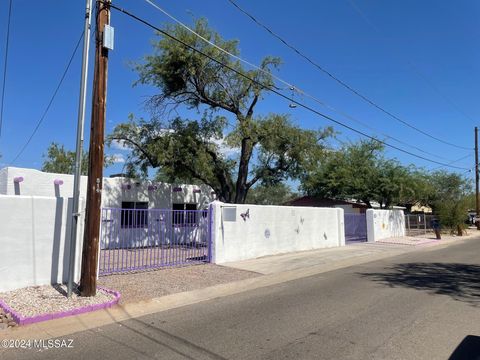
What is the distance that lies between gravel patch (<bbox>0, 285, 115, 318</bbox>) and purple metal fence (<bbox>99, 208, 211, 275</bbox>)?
9.17ft

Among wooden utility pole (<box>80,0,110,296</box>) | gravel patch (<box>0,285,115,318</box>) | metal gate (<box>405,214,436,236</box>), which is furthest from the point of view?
metal gate (<box>405,214,436,236</box>)

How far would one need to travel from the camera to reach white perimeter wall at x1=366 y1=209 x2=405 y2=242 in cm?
2748

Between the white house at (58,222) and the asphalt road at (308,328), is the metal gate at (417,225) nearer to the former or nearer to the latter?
the white house at (58,222)

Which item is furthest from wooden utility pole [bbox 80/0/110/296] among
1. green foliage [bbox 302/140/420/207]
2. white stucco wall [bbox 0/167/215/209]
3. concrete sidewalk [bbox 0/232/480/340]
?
green foliage [bbox 302/140/420/207]

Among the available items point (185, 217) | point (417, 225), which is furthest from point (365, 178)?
point (185, 217)

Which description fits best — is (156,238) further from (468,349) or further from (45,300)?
(468,349)

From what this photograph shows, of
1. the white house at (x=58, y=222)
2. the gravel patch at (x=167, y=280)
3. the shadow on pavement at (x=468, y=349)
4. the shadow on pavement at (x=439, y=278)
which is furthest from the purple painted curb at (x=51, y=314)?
the shadow on pavement at (x=439, y=278)

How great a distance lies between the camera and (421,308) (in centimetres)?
838

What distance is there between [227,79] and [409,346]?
1818cm

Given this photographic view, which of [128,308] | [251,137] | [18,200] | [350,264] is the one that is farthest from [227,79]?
[128,308]

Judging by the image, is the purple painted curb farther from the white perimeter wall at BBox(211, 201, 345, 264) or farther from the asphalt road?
the white perimeter wall at BBox(211, 201, 345, 264)

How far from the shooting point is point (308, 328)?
23.1 feet

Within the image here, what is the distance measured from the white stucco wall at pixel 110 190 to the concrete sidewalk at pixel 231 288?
8052 millimetres

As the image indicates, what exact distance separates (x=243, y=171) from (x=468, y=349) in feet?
57.7
